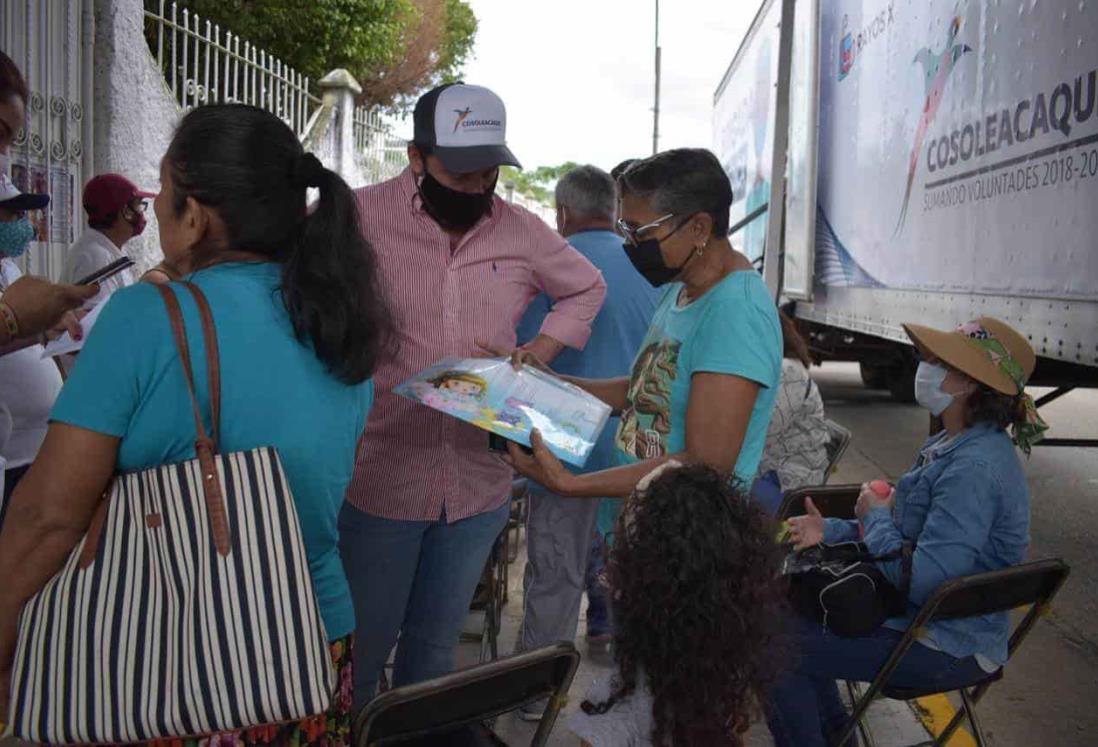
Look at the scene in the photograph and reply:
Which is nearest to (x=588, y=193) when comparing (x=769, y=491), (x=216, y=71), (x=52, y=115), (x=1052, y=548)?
(x=769, y=491)

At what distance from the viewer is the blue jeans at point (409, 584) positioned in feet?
7.68

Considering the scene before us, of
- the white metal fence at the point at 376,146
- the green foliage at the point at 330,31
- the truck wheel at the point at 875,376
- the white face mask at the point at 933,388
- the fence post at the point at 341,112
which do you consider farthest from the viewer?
the green foliage at the point at 330,31

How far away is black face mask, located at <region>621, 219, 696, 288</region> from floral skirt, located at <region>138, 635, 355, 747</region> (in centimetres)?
111

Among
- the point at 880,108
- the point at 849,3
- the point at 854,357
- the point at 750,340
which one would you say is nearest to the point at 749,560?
the point at 750,340

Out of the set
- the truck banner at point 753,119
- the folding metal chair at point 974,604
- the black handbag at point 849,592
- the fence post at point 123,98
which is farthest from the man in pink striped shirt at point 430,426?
the truck banner at point 753,119

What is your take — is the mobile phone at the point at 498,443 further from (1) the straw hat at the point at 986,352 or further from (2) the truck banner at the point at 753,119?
(2) the truck banner at the point at 753,119

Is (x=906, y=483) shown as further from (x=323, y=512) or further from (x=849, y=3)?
(x=849, y=3)

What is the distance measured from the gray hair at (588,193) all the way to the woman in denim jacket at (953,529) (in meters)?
1.40

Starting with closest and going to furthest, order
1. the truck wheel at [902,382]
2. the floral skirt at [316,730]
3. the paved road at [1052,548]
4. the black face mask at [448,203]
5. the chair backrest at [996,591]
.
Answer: the floral skirt at [316,730], the chair backrest at [996,591], the black face mask at [448,203], the paved road at [1052,548], the truck wheel at [902,382]

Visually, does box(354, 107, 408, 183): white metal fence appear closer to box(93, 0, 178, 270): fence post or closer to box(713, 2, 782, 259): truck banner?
box(713, 2, 782, 259): truck banner

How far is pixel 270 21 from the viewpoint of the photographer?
518 inches

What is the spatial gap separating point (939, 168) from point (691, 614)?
11.1 feet

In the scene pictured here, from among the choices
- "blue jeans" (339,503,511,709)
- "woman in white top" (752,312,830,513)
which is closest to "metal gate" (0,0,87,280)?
"blue jeans" (339,503,511,709)

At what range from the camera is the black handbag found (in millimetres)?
2414
